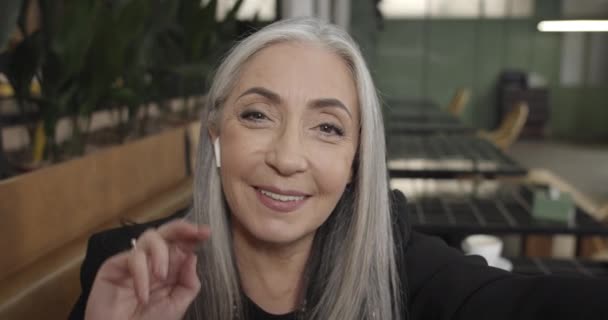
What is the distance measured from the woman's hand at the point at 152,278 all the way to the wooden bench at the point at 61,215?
33 centimetres

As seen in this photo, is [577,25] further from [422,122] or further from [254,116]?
[422,122]

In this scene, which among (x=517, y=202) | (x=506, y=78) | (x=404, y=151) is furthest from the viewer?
(x=506, y=78)

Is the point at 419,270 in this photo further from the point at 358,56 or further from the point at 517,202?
the point at 517,202

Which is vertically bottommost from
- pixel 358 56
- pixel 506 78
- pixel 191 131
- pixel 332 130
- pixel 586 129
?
pixel 586 129

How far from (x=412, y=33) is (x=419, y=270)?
896 centimetres

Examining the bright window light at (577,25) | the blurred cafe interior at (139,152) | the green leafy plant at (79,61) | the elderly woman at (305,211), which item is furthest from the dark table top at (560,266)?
the green leafy plant at (79,61)

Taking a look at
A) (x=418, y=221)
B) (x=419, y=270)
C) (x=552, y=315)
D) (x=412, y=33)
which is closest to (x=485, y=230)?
(x=418, y=221)

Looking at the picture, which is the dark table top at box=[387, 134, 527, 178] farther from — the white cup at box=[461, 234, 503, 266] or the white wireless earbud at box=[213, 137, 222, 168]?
the white wireless earbud at box=[213, 137, 222, 168]

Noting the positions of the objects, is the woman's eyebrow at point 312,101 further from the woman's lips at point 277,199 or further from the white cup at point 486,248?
the white cup at point 486,248

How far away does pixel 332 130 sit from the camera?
96cm

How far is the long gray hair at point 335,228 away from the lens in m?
0.99

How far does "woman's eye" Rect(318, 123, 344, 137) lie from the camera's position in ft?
3.11

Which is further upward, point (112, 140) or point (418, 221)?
point (112, 140)

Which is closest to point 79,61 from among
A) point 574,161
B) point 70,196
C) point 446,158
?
point 70,196
